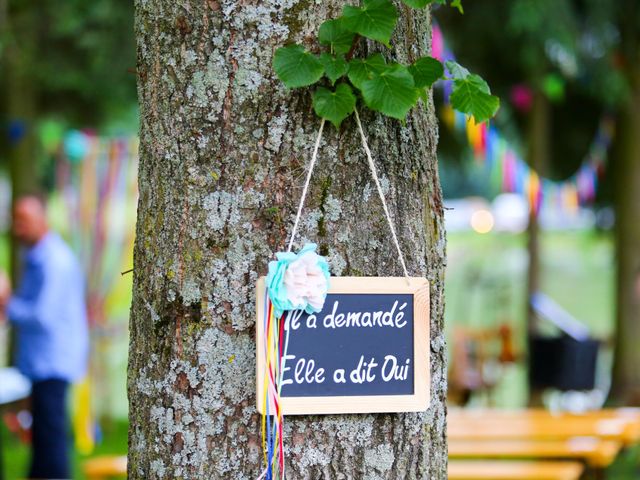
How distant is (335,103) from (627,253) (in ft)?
26.1

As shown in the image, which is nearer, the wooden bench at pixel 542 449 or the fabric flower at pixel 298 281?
the fabric flower at pixel 298 281

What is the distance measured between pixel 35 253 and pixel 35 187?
406 centimetres

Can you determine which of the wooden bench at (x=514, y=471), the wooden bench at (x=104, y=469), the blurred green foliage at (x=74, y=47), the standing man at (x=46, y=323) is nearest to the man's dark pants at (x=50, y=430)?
the standing man at (x=46, y=323)

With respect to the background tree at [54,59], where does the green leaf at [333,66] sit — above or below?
below

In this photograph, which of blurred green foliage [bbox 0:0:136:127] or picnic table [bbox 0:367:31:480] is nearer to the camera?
picnic table [bbox 0:367:31:480]

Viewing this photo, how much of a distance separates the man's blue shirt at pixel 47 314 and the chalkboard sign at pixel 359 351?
13.4ft

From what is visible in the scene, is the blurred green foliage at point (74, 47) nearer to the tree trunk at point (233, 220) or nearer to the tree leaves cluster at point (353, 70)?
the tree trunk at point (233, 220)

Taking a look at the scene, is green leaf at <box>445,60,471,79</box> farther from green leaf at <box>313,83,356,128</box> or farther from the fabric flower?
the fabric flower

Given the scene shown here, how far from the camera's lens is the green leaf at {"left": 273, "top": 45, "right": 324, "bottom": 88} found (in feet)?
4.84

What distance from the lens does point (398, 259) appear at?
1.62m

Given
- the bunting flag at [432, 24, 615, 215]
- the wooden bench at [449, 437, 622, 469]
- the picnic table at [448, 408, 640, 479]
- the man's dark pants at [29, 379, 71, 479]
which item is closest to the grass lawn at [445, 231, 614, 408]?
the bunting flag at [432, 24, 615, 215]

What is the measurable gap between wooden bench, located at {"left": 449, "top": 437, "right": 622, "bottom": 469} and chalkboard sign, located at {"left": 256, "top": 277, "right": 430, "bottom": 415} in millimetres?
3124

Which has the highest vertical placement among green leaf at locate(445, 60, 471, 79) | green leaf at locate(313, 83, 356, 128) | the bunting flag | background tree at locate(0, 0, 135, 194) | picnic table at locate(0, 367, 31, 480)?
background tree at locate(0, 0, 135, 194)

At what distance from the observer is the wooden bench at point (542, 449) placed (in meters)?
4.61
